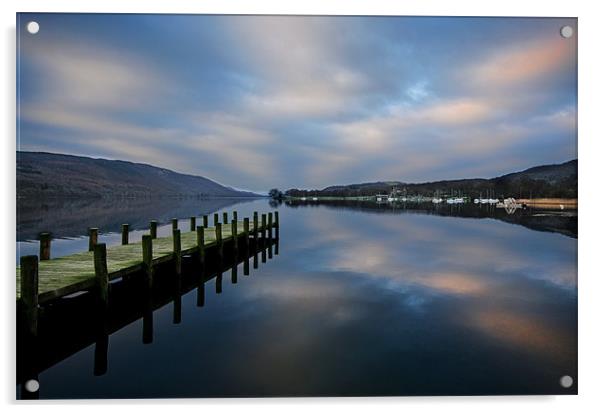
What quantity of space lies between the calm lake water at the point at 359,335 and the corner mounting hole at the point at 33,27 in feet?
6.61

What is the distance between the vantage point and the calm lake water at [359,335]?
4082mm

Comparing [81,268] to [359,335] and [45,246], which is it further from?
[359,335]

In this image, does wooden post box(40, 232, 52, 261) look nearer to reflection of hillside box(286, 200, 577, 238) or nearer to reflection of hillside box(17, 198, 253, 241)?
reflection of hillside box(17, 198, 253, 241)

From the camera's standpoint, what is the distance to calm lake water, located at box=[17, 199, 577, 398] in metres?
4.08

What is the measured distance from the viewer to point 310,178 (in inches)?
268

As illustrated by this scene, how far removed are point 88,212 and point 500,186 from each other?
12416 millimetres

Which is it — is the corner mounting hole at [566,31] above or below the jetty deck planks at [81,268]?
above

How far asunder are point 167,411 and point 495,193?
227 inches

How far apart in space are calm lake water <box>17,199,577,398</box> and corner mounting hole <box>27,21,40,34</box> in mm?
2014

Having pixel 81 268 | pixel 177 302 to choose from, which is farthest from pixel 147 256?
pixel 81 268
